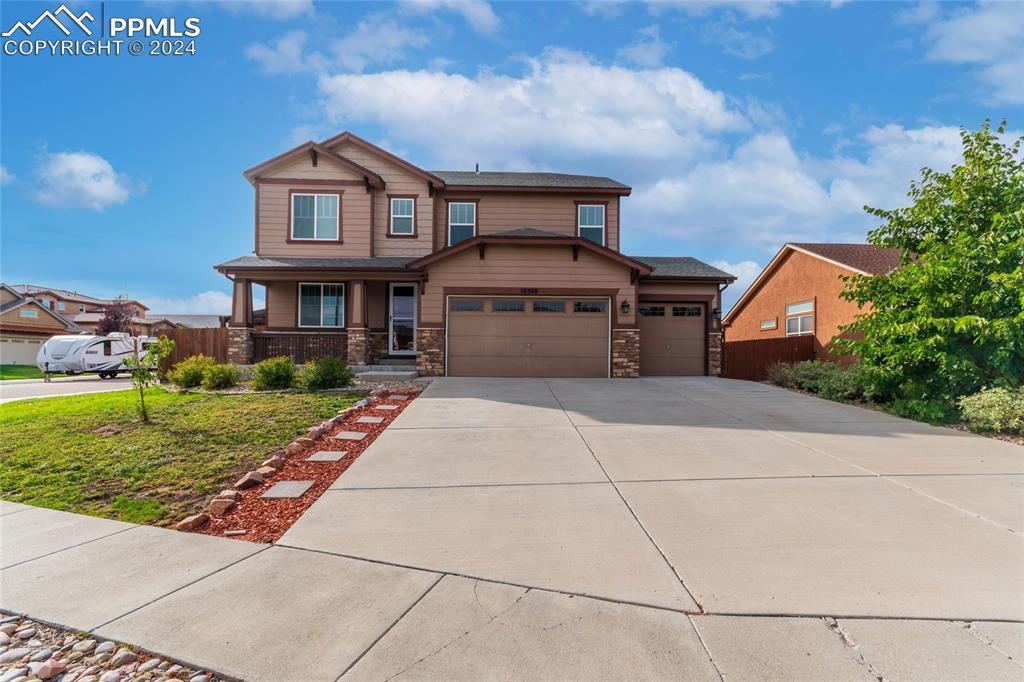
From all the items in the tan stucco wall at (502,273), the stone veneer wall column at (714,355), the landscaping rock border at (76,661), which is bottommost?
the landscaping rock border at (76,661)

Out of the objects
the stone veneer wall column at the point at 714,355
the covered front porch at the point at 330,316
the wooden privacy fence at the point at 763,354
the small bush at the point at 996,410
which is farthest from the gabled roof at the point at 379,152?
the small bush at the point at 996,410

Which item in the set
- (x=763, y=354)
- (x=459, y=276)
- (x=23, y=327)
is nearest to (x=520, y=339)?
(x=459, y=276)

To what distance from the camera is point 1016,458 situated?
5.88 metres

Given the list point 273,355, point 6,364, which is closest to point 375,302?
point 273,355

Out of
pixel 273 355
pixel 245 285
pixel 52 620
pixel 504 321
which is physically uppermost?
pixel 245 285

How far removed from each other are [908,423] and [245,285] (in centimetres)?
1640

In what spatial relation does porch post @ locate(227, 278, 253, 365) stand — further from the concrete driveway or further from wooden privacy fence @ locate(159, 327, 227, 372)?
the concrete driveway

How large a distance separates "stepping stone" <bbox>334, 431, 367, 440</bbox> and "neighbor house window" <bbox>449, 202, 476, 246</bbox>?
1038 cm

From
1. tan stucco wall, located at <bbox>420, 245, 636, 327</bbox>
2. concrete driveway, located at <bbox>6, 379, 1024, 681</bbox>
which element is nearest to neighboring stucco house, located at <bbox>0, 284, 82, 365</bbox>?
tan stucco wall, located at <bbox>420, 245, 636, 327</bbox>

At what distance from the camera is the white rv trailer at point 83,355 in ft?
69.2

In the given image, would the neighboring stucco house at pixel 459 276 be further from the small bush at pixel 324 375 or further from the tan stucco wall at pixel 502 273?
the small bush at pixel 324 375

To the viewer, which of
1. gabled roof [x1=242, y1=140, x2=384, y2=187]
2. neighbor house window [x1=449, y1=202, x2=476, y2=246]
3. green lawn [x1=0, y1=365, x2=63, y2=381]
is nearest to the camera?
gabled roof [x1=242, y1=140, x2=384, y2=187]

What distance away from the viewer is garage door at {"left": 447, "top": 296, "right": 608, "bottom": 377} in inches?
551

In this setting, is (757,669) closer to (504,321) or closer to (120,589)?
(120,589)
